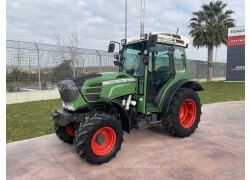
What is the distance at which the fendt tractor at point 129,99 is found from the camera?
3174 millimetres

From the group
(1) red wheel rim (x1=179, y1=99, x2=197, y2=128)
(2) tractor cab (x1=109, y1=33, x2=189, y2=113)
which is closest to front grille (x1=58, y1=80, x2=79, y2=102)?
(2) tractor cab (x1=109, y1=33, x2=189, y2=113)

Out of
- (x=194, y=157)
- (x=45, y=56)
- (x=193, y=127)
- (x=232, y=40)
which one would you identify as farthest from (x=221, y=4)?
(x=194, y=157)

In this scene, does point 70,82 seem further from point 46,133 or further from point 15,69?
point 15,69

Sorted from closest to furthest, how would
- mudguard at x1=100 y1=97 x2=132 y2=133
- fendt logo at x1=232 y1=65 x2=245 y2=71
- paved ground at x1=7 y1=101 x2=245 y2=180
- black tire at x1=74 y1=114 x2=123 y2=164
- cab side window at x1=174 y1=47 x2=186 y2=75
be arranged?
paved ground at x1=7 y1=101 x2=245 y2=180, black tire at x1=74 y1=114 x2=123 y2=164, mudguard at x1=100 y1=97 x2=132 y2=133, cab side window at x1=174 y1=47 x2=186 y2=75, fendt logo at x1=232 y1=65 x2=245 y2=71

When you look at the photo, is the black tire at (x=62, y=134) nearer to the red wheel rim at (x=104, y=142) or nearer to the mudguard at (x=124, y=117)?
the red wheel rim at (x=104, y=142)

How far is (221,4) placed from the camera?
1959cm

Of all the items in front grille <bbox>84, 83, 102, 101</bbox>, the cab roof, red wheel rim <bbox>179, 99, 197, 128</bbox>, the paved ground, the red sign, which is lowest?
the paved ground

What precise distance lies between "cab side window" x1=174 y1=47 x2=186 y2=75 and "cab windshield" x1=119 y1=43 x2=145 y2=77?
3.14ft

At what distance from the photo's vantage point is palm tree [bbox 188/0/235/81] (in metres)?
19.1

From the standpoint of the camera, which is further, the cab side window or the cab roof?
the cab side window

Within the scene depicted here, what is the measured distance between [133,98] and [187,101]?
1461 millimetres

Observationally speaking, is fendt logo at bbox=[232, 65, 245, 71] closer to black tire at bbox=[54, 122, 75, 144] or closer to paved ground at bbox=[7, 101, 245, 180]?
paved ground at bbox=[7, 101, 245, 180]

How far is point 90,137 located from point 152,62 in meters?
2.03

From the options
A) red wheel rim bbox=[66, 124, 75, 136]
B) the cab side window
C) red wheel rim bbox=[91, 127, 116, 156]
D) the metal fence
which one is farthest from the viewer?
the metal fence
